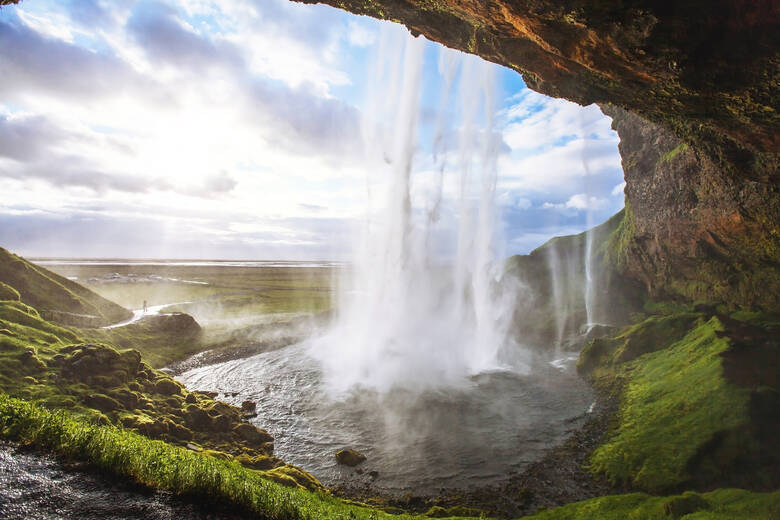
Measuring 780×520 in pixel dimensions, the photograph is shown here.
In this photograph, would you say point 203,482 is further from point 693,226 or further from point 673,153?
point 673,153

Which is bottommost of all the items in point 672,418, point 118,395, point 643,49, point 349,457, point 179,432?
point 349,457

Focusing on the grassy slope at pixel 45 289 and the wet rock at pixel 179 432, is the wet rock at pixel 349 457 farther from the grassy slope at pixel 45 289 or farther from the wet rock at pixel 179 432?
the grassy slope at pixel 45 289

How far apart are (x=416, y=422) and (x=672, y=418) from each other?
15.3 meters

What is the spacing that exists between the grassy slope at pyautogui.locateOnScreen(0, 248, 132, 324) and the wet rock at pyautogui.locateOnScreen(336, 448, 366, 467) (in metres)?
36.5

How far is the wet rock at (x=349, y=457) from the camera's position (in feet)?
65.3

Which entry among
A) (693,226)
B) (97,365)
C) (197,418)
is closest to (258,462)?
(197,418)

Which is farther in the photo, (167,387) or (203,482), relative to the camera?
(167,387)

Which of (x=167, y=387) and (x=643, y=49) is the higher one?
(x=643, y=49)

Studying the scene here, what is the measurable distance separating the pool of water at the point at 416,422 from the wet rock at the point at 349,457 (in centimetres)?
44

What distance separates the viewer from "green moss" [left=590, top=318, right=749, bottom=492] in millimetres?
16812

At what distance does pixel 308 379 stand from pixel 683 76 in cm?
3379

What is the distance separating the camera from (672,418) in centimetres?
1992

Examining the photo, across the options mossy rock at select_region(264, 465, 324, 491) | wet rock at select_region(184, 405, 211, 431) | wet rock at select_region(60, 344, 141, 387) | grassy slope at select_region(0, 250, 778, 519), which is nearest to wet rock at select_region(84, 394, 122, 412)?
grassy slope at select_region(0, 250, 778, 519)

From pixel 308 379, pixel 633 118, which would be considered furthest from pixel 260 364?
pixel 633 118
